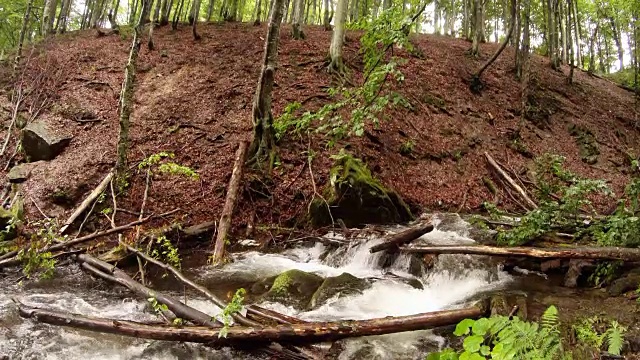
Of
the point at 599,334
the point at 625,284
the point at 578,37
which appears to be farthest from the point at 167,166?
the point at 578,37

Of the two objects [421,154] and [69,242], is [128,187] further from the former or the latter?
[421,154]

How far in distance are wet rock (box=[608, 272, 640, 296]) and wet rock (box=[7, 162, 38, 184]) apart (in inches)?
417

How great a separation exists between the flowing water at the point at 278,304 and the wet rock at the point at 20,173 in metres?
3.82

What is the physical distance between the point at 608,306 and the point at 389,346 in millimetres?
2273

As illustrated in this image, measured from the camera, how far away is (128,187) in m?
8.38

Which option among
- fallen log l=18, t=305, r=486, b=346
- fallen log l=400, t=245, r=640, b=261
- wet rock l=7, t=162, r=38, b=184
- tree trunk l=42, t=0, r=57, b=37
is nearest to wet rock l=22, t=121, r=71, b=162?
wet rock l=7, t=162, r=38, b=184

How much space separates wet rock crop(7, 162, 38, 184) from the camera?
871 centimetres

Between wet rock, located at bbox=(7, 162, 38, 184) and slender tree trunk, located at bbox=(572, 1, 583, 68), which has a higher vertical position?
slender tree trunk, located at bbox=(572, 1, 583, 68)

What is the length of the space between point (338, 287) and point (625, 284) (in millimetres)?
3276

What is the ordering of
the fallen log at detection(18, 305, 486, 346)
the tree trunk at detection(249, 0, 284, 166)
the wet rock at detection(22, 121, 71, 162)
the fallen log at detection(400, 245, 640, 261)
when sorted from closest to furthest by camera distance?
the fallen log at detection(18, 305, 486, 346) → the fallen log at detection(400, 245, 640, 261) → the tree trunk at detection(249, 0, 284, 166) → the wet rock at detection(22, 121, 71, 162)

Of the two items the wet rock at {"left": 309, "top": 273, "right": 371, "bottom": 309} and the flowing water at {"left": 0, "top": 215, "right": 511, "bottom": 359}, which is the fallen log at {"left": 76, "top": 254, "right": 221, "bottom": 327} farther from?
the wet rock at {"left": 309, "top": 273, "right": 371, "bottom": 309}

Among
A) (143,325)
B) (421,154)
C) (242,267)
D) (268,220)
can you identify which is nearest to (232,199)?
(268,220)

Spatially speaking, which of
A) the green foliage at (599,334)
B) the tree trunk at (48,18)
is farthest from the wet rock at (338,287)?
the tree trunk at (48,18)

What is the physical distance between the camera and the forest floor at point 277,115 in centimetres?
853
